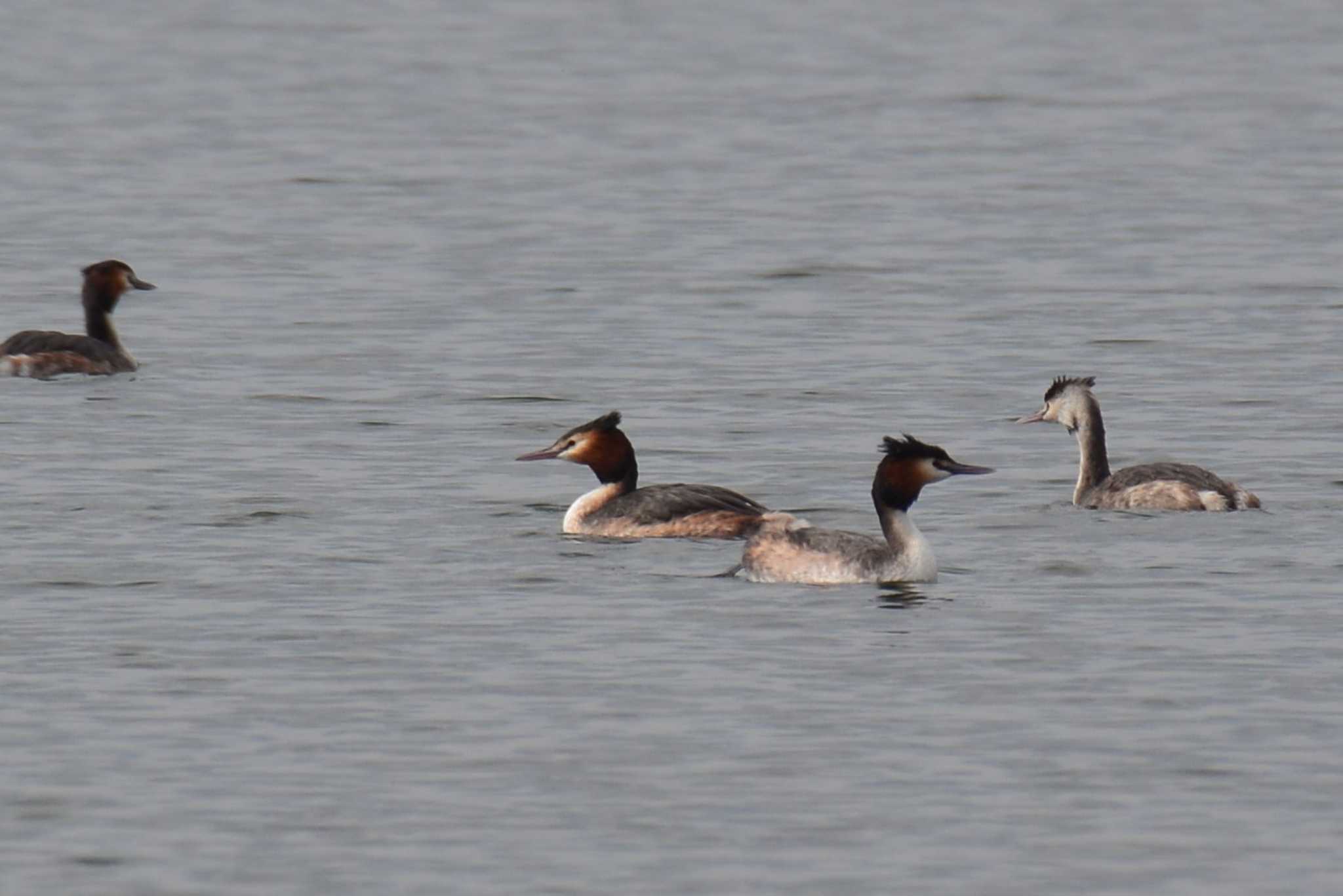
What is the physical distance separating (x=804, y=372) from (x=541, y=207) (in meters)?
17.0

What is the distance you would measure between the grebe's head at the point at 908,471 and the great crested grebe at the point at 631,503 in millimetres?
1459

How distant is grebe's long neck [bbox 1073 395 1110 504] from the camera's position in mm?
21031

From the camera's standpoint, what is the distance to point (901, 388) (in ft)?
86.4

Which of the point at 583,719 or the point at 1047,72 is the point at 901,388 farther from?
the point at 1047,72

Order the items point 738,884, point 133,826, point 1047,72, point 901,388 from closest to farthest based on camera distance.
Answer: point 738,884
point 133,826
point 901,388
point 1047,72

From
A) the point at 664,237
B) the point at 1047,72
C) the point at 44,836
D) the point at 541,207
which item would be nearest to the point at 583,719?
the point at 44,836

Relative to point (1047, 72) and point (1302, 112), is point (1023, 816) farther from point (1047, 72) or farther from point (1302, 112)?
point (1047, 72)

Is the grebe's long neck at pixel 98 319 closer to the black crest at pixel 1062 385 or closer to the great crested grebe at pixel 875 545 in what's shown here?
the black crest at pixel 1062 385

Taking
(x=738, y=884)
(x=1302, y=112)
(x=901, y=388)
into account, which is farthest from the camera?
(x=1302, y=112)

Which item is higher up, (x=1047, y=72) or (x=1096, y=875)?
(x=1047, y=72)

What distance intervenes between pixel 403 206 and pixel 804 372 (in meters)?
17.5

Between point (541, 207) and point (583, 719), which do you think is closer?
point (583, 719)

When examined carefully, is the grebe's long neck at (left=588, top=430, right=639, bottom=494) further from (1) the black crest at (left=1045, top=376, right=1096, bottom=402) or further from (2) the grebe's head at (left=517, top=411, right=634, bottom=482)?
(1) the black crest at (left=1045, top=376, right=1096, bottom=402)

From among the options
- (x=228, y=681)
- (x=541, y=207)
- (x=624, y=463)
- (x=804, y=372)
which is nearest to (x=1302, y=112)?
(x=541, y=207)
